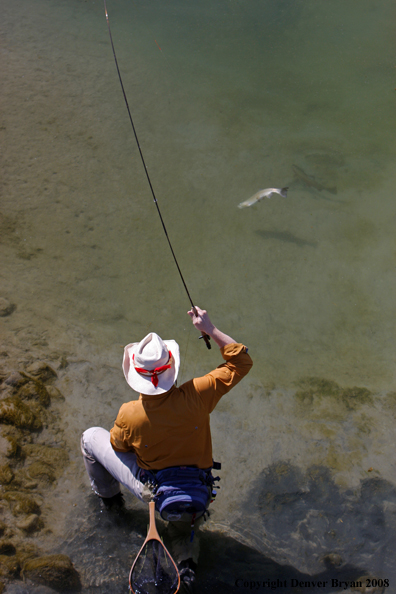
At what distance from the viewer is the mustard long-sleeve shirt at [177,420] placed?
1.70 m

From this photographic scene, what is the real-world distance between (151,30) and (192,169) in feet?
8.53

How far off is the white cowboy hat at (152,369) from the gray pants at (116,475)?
44 centimetres

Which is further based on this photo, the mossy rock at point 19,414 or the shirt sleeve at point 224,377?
the mossy rock at point 19,414

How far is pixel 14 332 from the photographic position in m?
2.89

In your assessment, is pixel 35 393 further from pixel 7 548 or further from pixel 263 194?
pixel 263 194

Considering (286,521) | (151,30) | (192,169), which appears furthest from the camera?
(151,30)

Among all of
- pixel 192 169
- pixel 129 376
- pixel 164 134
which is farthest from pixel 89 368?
pixel 164 134

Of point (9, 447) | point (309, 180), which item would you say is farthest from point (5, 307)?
point (309, 180)

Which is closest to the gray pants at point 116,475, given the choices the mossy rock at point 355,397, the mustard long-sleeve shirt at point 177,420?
the mustard long-sleeve shirt at point 177,420

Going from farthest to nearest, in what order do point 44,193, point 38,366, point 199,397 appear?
point 44,193, point 38,366, point 199,397

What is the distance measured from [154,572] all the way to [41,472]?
0.88m

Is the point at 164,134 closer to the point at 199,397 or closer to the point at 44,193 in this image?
the point at 44,193

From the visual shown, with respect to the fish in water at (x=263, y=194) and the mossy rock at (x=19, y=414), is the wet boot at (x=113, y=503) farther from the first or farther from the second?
the fish in water at (x=263, y=194)

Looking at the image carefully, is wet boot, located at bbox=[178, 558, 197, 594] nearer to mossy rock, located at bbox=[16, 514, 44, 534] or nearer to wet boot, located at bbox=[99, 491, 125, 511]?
wet boot, located at bbox=[99, 491, 125, 511]
